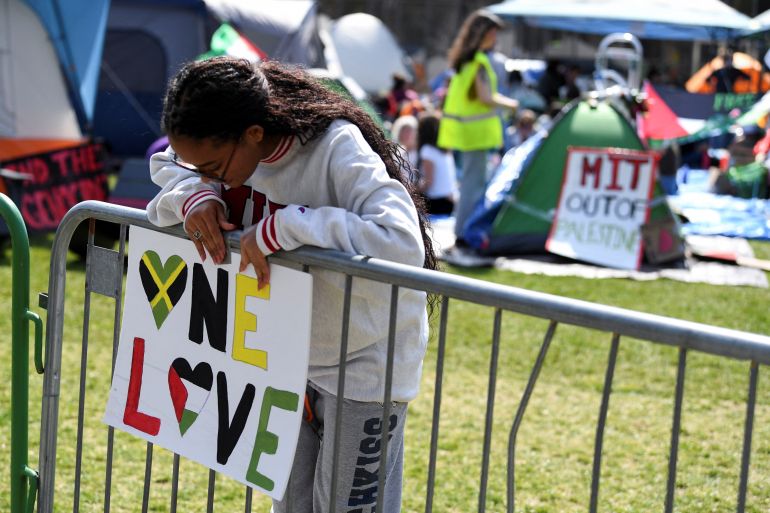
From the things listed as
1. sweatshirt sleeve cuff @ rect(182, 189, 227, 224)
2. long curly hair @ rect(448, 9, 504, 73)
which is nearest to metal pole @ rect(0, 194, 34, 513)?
sweatshirt sleeve cuff @ rect(182, 189, 227, 224)

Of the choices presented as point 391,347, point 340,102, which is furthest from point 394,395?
point 340,102

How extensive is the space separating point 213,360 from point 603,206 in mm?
6765

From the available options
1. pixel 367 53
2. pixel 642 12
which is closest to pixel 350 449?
pixel 642 12

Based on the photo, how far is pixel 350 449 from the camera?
238 cm

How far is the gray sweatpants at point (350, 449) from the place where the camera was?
2.38 metres

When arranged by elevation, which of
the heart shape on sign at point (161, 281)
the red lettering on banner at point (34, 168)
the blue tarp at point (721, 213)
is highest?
the heart shape on sign at point (161, 281)

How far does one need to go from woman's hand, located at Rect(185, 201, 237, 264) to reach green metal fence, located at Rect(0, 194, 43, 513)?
0.69 metres

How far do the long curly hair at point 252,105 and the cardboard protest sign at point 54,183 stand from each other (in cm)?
668

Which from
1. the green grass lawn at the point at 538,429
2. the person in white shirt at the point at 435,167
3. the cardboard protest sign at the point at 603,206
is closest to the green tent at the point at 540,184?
the cardboard protest sign at the point at 603,206

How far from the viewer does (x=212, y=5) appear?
43.1 ft

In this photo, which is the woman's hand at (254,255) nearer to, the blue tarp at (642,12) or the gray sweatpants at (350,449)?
the gray sweatpants at (350,449)

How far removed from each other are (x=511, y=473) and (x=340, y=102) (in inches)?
36.7

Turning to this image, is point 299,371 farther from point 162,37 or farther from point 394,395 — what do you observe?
point 162,37

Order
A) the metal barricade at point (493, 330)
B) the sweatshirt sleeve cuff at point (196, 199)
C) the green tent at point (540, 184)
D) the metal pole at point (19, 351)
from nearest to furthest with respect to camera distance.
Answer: the metal barricade at point (493, 330) < the sweatshirt sleeve cuff at point (196, 199) < the metal pole at point (19, 351) < the green tent at point (540, 184)
